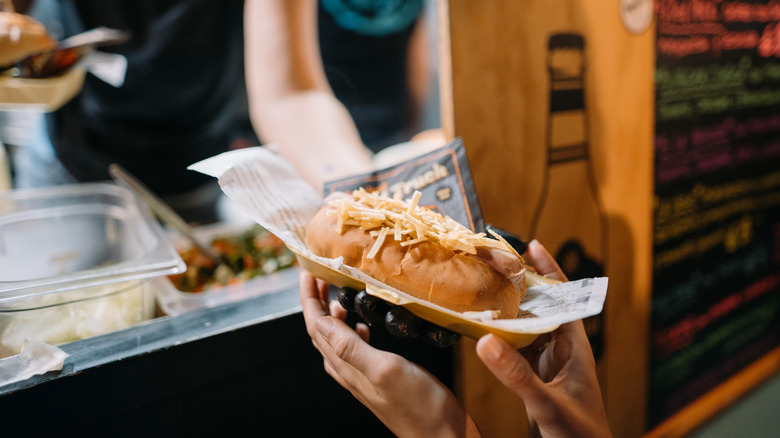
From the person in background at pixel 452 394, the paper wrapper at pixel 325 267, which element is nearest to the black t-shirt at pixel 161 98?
the paper wrapper at pixel 325 267

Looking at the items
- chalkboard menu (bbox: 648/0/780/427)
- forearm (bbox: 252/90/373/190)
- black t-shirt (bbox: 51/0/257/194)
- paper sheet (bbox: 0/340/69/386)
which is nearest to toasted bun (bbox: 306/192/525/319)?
paper sheet (bbox: 0/340/69/386)

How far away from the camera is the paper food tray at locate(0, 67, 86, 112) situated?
4.66ft

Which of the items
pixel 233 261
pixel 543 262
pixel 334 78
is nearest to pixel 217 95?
pixel 334 78

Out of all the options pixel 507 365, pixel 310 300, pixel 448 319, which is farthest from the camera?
pixel 310 300

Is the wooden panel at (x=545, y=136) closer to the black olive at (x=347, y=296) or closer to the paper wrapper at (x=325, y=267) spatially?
the paper wrapper at (x=325, y=267)

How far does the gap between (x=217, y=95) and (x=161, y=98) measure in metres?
0.33

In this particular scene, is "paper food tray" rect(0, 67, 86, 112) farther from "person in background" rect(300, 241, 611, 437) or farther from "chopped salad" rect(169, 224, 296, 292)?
"person in background" rect(300, 241, 611, 437)

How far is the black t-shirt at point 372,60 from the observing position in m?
2.60

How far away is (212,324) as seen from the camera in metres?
1.36

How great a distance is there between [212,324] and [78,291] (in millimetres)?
371

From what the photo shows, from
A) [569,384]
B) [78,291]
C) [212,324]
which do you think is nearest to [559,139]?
[569,384]

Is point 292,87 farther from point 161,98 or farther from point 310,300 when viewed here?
point 310,300

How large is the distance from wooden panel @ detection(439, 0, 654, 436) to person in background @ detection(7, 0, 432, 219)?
23.8 inches

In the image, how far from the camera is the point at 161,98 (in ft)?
8.64
